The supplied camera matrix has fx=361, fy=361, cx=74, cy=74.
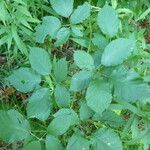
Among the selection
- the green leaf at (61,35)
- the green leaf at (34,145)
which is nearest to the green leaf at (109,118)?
the green leaf at (34,145)

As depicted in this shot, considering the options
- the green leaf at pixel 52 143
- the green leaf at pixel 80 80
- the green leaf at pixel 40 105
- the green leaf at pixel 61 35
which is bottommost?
the green leaf at pixel 52 143

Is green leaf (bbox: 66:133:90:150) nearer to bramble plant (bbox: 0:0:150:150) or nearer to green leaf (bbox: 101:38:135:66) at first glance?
bramble plant (bbox: 0:0:150:150)

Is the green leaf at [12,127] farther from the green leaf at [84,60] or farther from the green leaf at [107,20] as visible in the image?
the green leaf at [107,20]

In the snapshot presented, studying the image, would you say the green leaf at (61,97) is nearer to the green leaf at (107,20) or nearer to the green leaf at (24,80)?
the green leaf at (24,80)

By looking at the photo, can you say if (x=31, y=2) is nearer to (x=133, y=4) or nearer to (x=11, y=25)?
(x=11, y=25)

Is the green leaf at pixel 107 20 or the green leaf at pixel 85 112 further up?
the green leaf at pixel 107 20

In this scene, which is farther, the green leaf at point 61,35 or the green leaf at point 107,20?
the green leaf at point 61,35

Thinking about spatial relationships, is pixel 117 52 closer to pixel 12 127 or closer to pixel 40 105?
pixel 40 105
